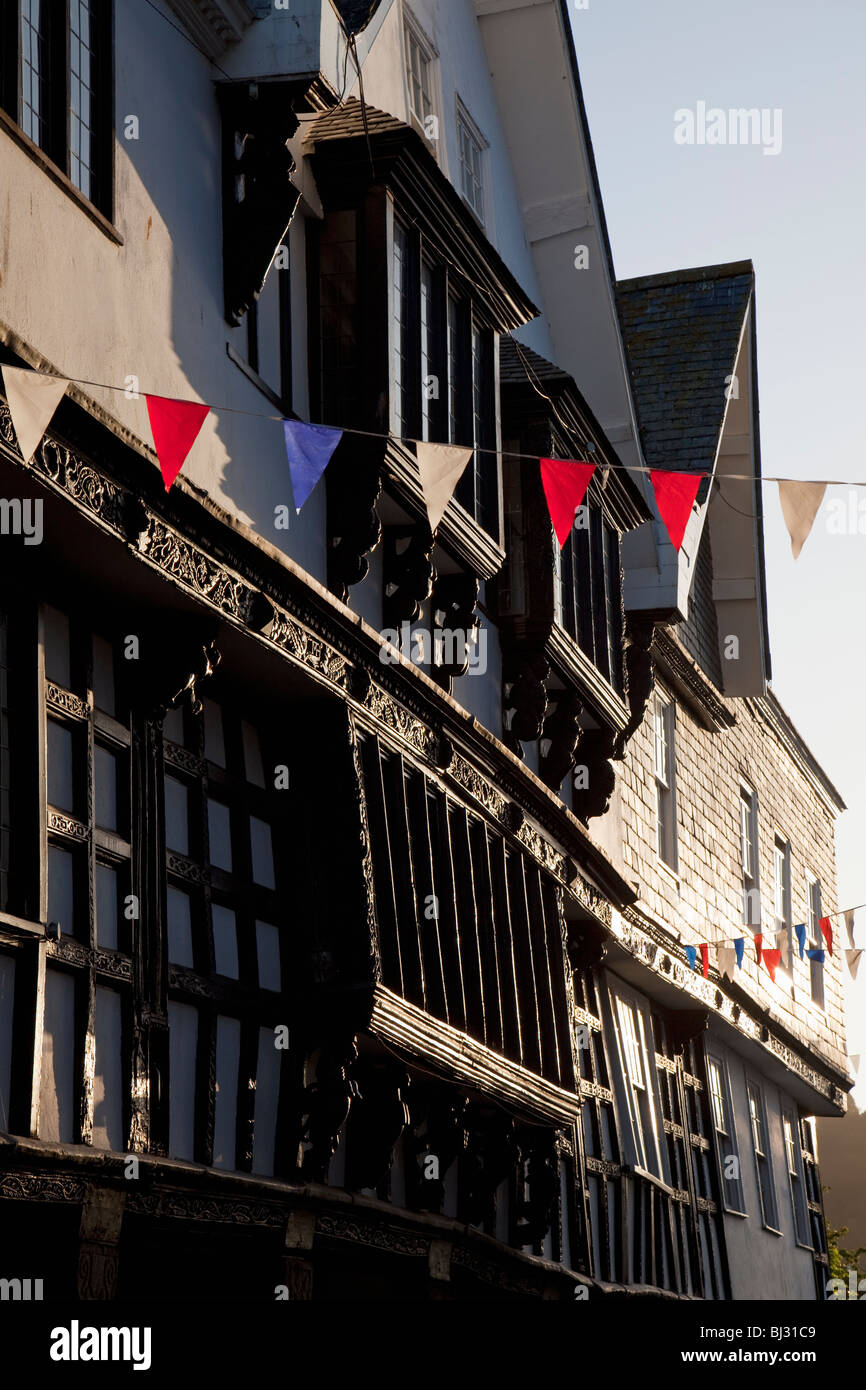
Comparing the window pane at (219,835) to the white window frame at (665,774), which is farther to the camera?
the white window frame at (665,774)

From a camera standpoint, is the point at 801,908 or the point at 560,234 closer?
the point at 560,234

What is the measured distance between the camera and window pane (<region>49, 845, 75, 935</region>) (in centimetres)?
777

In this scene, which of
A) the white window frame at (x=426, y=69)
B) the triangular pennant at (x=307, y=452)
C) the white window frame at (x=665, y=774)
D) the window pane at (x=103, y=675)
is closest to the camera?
the window pane at (x=103, y=675)

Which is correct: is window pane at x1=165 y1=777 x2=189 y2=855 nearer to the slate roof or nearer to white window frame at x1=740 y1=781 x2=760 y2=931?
the slate roof

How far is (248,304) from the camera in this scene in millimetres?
9734

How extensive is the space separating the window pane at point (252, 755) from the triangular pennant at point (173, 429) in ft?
7.64

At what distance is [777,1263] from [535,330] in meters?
11.0

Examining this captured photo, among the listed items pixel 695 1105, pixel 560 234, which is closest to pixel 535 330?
pixel 560 234

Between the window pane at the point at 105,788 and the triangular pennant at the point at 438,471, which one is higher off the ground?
the triangular pennant at the point at 438,471

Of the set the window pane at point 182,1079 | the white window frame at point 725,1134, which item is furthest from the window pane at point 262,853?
the white window frame at point 725,1134

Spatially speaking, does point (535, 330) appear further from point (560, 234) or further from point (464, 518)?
point (464, 518)

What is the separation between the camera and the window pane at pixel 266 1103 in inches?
366

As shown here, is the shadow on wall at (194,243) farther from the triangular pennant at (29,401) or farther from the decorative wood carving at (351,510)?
the triangular pennant at (29,401)

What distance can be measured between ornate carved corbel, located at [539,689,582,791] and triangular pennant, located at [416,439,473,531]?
17.8ft
